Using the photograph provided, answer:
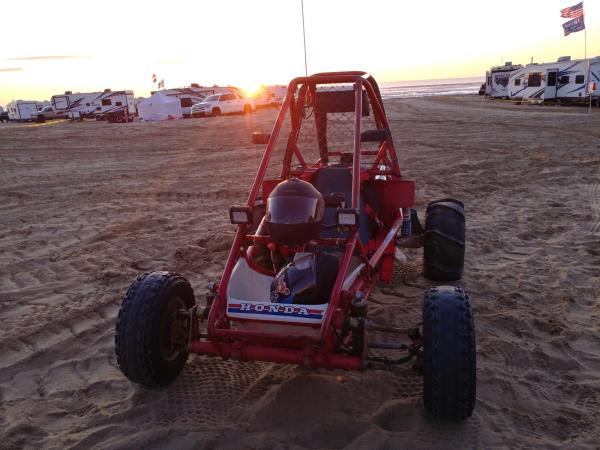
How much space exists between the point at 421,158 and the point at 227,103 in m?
20.6

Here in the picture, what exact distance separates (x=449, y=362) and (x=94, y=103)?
132 feet

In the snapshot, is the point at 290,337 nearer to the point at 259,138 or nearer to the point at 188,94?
the point at 259,138

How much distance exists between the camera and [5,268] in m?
5.36

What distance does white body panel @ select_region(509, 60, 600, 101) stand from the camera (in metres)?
27.4

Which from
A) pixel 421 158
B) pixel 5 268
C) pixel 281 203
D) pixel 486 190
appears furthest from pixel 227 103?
pixel 281 203

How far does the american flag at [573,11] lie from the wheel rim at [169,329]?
35.3 m

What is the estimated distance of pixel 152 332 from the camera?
2.95 meters

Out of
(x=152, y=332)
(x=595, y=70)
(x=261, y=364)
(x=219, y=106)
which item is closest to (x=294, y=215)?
(x=152, y=332)

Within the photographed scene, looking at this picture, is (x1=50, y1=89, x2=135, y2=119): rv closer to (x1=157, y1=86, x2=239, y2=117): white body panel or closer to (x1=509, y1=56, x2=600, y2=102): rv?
(x1=157, y1=86, x2=239, y2=117): white body panel

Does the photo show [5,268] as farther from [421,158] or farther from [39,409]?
[421,158]

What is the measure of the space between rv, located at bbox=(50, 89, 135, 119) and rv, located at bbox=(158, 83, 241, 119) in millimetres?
6071

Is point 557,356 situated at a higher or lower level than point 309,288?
lower

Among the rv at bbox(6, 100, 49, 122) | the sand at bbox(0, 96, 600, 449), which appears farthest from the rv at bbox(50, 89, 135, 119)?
the sand at bbox(0, 96, 600, 449)

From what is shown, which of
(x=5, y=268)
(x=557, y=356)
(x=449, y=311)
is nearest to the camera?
(x=449, y=311)
